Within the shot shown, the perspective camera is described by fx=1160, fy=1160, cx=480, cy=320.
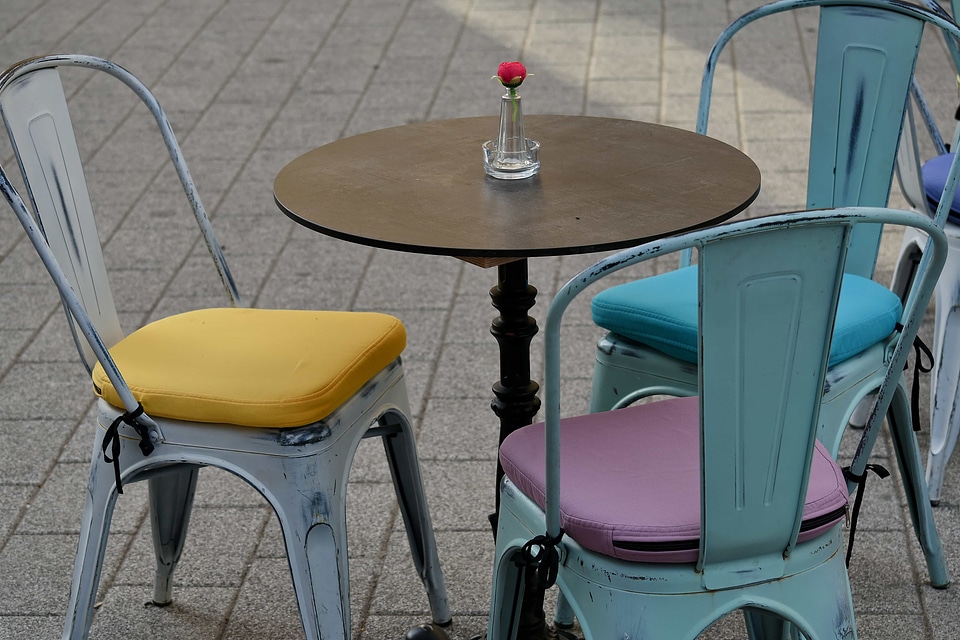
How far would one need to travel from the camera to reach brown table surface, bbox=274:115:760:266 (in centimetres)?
173

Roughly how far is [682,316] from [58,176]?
116 centimetres

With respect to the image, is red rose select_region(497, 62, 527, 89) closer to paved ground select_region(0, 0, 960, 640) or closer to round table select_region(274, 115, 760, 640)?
round table select_region(274, 115, 760, 640)

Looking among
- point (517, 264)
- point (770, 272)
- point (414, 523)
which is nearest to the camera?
point (770, 272)

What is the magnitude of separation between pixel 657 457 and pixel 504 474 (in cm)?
25

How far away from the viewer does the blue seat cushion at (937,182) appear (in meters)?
2.58

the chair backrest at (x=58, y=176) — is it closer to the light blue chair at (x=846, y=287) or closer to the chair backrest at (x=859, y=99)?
the light blue chair at (x=846, y=287)

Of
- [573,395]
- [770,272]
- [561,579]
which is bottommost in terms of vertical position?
[573,395]

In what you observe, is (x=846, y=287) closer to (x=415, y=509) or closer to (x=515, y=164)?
(x=515, y=164)

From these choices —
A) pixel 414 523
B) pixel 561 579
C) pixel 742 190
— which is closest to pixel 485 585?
pixel 414 523

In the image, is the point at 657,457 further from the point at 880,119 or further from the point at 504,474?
the point at 880,119

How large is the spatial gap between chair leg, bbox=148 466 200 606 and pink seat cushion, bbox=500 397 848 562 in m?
0.87

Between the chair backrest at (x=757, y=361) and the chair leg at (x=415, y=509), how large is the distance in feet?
2.19

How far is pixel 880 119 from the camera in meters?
→ 2.36

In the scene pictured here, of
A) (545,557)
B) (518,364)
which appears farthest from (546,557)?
(518,364)
